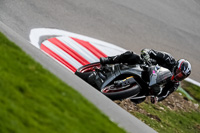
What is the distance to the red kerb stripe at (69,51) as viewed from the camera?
8.70 meters

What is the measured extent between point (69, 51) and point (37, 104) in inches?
192

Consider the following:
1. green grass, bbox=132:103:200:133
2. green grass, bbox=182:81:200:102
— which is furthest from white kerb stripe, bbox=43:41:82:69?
green grass, bbox=182:81:200:102

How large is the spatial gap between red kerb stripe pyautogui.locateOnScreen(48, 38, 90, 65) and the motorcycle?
3.72 ft

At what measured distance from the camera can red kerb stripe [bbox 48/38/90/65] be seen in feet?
28.6

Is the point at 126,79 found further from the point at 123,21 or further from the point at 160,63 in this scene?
the point at 123,21

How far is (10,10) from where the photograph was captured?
9094 millimetres

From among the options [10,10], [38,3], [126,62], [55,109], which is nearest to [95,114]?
[55,109]

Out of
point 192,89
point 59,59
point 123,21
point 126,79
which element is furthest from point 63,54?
point 192,89

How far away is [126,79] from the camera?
24.1 ft

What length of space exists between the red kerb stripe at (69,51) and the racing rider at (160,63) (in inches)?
47.8

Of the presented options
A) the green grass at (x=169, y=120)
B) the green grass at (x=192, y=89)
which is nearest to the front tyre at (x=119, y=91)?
the green grass at (x=169, y=120)

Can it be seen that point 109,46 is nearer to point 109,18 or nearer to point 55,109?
point 109,18

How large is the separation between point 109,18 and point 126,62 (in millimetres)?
4194

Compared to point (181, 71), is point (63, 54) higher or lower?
lower
